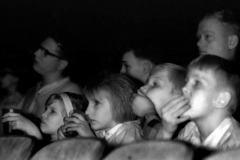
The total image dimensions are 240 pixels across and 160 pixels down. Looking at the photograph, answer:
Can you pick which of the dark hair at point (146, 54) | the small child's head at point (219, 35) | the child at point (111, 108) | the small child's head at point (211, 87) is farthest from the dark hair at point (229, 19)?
the small child's head at point (211, 87)

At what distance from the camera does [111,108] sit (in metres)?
1.79

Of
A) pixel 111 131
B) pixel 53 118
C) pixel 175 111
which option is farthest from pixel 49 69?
pixel 175 111

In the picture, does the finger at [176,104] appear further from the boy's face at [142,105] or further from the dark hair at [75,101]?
the dark hair at [75,101]

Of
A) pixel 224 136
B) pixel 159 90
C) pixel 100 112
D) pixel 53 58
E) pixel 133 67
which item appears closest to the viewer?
pixel 224 136

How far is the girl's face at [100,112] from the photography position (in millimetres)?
1768

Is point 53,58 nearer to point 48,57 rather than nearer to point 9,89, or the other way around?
point 48,57

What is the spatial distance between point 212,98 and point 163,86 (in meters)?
0.34

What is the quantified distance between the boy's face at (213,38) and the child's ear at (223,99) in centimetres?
64

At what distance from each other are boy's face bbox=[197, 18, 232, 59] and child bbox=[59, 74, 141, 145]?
15.1 inches

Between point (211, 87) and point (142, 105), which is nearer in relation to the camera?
Result: point (211, 87)

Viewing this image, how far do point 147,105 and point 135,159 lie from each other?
2.97ft

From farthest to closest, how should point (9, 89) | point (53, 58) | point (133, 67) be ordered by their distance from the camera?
1. point (9, 89)
2. point (53, 58)
3. point (133, 67)

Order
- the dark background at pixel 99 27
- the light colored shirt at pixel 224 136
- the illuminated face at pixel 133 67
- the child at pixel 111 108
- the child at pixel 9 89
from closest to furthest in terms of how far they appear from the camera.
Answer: the light colored shirt at pixel 224 136 → the child at pixel 111 108 → the illuminated face at pixel 133 67 → the child at pixel 9 89 → the dark background at pixel 99 27

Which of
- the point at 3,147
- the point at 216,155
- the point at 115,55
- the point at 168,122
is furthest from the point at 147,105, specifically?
the point at 115,55
